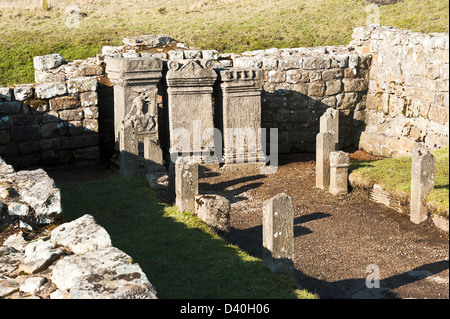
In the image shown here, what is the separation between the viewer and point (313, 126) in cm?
1440

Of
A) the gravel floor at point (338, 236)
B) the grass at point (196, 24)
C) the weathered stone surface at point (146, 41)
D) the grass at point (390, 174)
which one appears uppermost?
the grass at point (196, 24)

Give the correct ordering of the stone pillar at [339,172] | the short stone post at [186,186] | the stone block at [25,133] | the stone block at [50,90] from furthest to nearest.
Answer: the stone block at [50,90] → the stone block at [25,133] → the stone pillar at [339,172] → the short stone post at [186,186]

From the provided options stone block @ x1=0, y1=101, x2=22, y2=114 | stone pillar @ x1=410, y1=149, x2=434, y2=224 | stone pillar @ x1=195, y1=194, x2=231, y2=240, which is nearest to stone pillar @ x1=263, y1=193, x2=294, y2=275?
stone pillar @ x1=195, y1=194, x2=231, y2=240

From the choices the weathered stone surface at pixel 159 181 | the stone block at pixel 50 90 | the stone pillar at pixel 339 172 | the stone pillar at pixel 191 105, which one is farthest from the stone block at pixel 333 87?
the stone block at pixel 50 90

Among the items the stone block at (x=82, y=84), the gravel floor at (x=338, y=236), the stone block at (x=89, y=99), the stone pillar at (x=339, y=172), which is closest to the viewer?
the gravel floor at (x=338, y=236)

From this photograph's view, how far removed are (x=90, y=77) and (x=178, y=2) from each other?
22.5m

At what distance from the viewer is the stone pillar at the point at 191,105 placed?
11.8 metres

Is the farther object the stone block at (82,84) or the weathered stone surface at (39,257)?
the stone block at (82,84)

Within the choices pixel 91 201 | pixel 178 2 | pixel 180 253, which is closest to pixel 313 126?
pixel 91 201

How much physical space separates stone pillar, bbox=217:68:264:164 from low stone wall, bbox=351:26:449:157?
10.6 ft

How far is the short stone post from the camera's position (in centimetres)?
884

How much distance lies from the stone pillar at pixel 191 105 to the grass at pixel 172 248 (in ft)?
5.92

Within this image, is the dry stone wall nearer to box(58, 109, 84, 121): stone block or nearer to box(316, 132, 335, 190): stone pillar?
box(58, 109, 84, 121): stone block

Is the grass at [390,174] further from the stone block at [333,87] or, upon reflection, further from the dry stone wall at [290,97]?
the stone block at [333,87]
